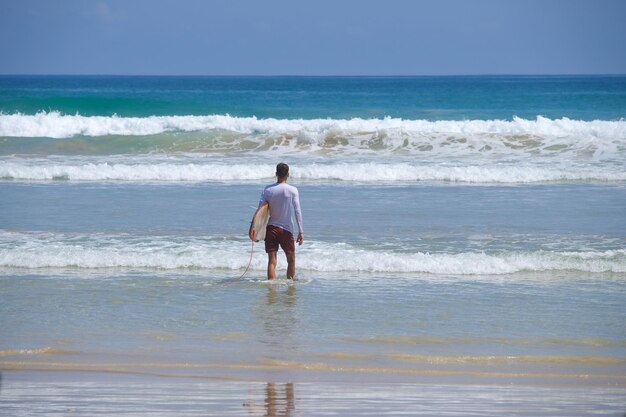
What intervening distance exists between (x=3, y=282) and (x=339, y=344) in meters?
4.42

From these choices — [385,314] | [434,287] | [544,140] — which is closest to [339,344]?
[385,314]

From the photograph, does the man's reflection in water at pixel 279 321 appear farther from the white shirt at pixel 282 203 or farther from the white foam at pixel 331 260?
the white foam at pixel 331 260

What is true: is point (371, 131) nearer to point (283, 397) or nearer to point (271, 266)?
point (271, 266)

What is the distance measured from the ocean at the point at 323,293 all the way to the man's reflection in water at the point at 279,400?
2 centimetres

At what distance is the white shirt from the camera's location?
962cm

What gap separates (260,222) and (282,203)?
329mm

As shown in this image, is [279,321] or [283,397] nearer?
[283,397]

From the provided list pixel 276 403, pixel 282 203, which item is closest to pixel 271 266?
pixel 282 203

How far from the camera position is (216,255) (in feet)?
35.2

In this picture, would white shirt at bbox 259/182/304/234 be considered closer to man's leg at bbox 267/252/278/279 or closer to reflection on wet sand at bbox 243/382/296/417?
man's leg at bbox 267/252/278/279

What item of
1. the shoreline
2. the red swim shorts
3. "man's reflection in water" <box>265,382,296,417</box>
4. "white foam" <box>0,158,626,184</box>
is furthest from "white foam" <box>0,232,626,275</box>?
"white foam" <box>0,158,626,184</box>

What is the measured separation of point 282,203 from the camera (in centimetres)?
964

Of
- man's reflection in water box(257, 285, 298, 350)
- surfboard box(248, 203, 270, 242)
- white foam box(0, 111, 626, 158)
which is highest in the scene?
white foam box(0, 111, 626, 158)

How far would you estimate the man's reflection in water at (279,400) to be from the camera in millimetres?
5496
